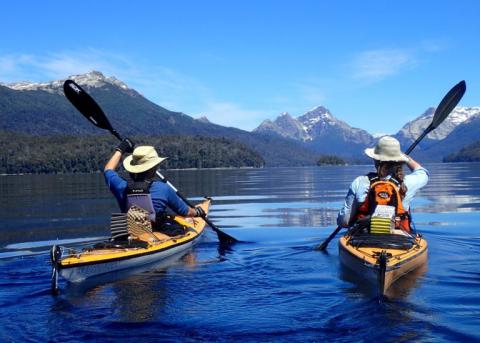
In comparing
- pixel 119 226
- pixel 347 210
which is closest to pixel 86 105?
pixel 119 226

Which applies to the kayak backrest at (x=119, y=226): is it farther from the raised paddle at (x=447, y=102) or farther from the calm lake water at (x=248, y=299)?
the raised paddle at (x=447, y=102)

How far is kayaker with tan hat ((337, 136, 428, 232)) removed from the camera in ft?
36.0

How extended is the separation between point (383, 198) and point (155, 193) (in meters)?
5.18

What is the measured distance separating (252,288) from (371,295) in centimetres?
222

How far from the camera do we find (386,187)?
11.0 m

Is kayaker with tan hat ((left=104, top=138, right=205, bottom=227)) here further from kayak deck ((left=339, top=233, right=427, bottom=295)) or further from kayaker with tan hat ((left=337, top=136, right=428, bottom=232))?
kayak deck ((left=339, top=233, right=427, bottom=295))

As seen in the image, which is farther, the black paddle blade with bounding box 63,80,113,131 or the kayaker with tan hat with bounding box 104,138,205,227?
the black paddle blade with bounding box 63,80,113,131

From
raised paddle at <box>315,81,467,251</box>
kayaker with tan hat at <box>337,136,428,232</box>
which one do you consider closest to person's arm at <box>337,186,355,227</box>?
kayaker with tan hat at <box>337,136,428,232</box>

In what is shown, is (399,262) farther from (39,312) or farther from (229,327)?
(39,312)

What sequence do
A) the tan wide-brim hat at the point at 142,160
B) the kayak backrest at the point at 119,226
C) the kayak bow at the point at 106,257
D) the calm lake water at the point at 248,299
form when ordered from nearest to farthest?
the calm lake water at the point at 248,299, the kayak bow at the point at 106,257, the kayak backrest at the point at 119,226, the tan wide-brim hat at the point at 142,160

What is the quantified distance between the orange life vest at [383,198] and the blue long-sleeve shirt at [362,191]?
0.39 ft

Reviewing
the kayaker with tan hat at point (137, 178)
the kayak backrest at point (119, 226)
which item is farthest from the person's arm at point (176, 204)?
the kayak backrest at point (119, 226)

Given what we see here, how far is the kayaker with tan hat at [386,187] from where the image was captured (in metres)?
11.0

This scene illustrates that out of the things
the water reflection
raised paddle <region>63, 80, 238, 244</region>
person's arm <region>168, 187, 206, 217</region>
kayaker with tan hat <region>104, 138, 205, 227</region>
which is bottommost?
the water reflection
